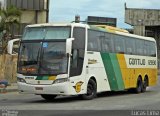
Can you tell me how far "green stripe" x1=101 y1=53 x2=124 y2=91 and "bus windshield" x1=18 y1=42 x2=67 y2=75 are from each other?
3.44m

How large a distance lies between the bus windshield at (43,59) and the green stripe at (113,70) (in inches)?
135

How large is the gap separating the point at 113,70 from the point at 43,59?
206 inches

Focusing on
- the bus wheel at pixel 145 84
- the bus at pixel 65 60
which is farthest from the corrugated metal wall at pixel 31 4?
the bus at pixel 65 60

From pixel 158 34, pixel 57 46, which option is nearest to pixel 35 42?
pixel 57 46

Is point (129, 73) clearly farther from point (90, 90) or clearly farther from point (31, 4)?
point (31, 4)

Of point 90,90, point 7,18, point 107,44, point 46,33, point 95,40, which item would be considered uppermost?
point 7,18

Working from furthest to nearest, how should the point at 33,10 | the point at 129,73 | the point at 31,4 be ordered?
1. the point at 31,4
2. the point at 33,10
3. the point at 129,73

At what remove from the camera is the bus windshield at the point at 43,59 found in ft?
66.1

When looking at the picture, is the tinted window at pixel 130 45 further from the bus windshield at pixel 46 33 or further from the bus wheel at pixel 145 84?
the bus windshield at pixel 46 33

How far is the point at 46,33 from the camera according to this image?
20.9 m

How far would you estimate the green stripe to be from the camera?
77.7ft

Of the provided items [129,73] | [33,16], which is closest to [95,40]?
[129,73]

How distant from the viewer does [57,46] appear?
20375 mm

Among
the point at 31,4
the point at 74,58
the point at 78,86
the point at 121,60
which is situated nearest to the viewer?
the point at 74,58
